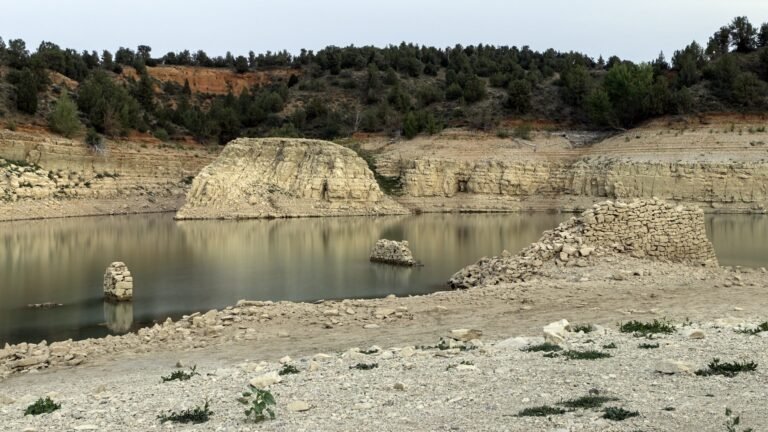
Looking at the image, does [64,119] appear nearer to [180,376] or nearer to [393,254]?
[393,254]

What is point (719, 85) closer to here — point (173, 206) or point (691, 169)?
point (691, 169)

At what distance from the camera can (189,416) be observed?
7.18 m

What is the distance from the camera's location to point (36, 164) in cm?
5134

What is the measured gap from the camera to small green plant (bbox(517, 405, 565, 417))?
21.5 feet

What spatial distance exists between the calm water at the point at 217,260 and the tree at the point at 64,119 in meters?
12.5

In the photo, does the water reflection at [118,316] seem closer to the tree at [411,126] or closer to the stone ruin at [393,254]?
the stone ruin at [393,254]

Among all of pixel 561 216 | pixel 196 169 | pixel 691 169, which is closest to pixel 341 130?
pixel 196 169

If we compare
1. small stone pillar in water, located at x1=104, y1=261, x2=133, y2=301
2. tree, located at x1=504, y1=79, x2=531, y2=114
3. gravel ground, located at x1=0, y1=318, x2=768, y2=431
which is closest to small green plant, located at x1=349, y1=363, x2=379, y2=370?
gravel ground, located at x1=0, y1=318, x2=768, y2=431

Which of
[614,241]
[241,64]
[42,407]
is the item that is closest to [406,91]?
[241,64]

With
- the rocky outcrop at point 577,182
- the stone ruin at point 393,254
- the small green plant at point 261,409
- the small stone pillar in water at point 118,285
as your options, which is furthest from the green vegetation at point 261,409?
the rocky outcrop at point 577,182

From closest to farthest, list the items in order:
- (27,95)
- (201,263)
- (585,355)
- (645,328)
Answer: (585,355) < (645,328) < (201,263) < (27,95)

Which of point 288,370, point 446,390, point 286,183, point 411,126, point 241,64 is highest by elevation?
point 241,64

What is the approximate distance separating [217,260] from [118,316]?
387 inches

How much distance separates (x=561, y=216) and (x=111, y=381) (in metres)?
43.9
